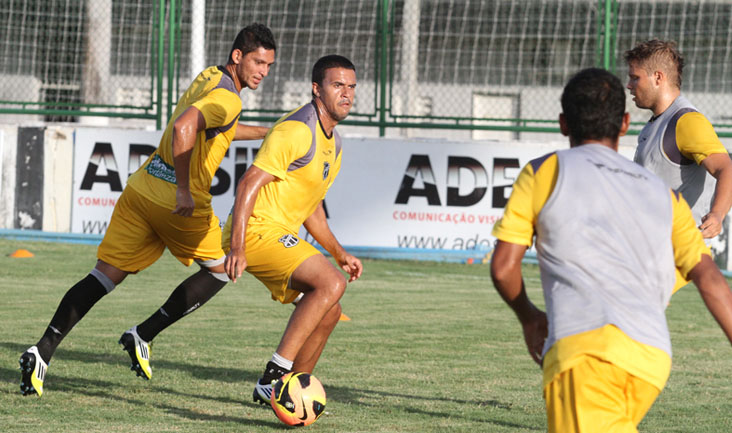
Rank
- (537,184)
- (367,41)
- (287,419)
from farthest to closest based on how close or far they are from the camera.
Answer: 1. (367,41)
2. (287,419)
3. (537,184)

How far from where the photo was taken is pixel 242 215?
5.25 metres

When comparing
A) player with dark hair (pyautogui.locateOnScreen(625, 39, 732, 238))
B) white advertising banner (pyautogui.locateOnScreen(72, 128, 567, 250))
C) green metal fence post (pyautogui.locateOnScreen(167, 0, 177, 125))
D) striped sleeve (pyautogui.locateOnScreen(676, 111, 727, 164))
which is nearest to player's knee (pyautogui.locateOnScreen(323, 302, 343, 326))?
player with dark hair (pyautogui.locateOnScreen(625, 39, 732, 238))

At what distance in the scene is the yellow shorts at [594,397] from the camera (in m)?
3.09

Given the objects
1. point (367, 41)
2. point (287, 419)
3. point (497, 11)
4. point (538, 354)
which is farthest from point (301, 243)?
point (497, 11)

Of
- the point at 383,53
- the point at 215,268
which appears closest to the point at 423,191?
the point at 383,53

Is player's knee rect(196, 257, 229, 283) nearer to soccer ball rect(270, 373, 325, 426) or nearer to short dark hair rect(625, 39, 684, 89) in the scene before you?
soccer ball rect(270, 373, 325, 426)

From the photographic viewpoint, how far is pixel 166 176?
6430mm

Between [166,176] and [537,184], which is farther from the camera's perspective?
[166,176]

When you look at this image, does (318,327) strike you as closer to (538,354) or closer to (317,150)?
(317,150)

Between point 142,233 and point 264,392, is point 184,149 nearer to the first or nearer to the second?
point 142,233

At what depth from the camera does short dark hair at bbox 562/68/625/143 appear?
3.30 metres

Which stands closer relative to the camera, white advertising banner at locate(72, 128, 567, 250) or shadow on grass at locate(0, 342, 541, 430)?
shadow on grass at locate(0, 342, 541, 430)

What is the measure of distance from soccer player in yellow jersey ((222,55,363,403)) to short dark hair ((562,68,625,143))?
230 cm

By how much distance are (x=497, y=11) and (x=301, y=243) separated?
1376cm
